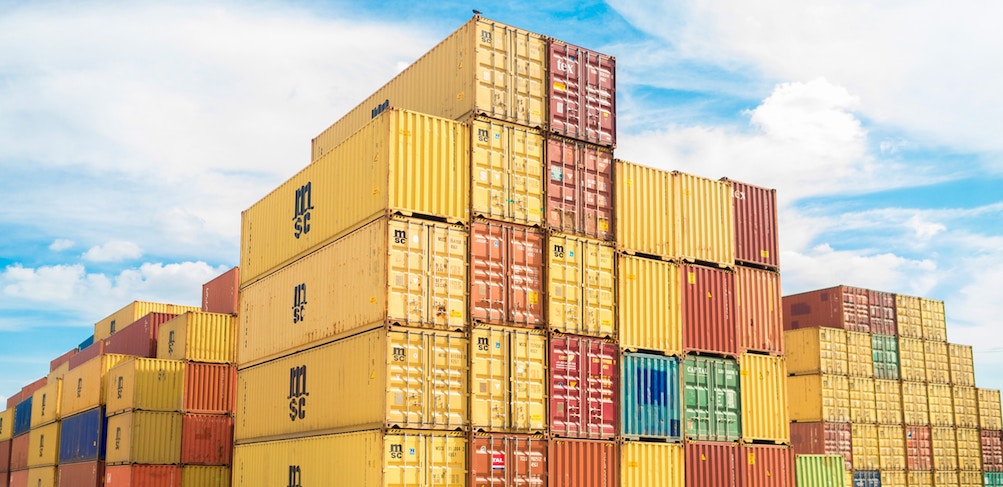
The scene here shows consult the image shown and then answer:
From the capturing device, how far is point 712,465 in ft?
88.2

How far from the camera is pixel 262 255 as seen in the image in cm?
2995

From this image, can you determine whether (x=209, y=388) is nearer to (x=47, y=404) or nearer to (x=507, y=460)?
(x=47, y=404)

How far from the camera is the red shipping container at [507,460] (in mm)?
22734

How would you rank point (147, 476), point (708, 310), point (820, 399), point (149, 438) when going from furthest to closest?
point (820, 399), point (149, 438), point (147, 476), point (708, 310)

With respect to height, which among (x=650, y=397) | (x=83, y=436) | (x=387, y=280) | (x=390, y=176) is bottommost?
(x=83, y=436)

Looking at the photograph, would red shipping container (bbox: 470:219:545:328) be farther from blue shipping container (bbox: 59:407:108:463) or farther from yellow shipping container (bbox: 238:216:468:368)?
blue shipping container (bbox: 59:407:108:463)

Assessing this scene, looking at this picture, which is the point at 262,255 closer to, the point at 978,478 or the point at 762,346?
the point at 762,346

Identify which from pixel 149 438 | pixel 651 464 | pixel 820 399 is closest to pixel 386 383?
pixel 651 464

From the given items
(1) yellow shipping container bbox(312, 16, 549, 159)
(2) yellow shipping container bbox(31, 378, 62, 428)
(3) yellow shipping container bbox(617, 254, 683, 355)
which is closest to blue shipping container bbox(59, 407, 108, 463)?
(2) yellow shipping container bbox(31, 378, 62, 428)

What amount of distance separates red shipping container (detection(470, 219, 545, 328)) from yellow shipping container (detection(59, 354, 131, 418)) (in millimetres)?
22322

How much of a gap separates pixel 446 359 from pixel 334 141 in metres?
12.7

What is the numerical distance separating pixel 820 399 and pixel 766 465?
16971 millimetres

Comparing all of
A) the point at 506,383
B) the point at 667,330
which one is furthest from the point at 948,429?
the point at 506,383

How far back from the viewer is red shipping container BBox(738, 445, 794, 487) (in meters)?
27.6
